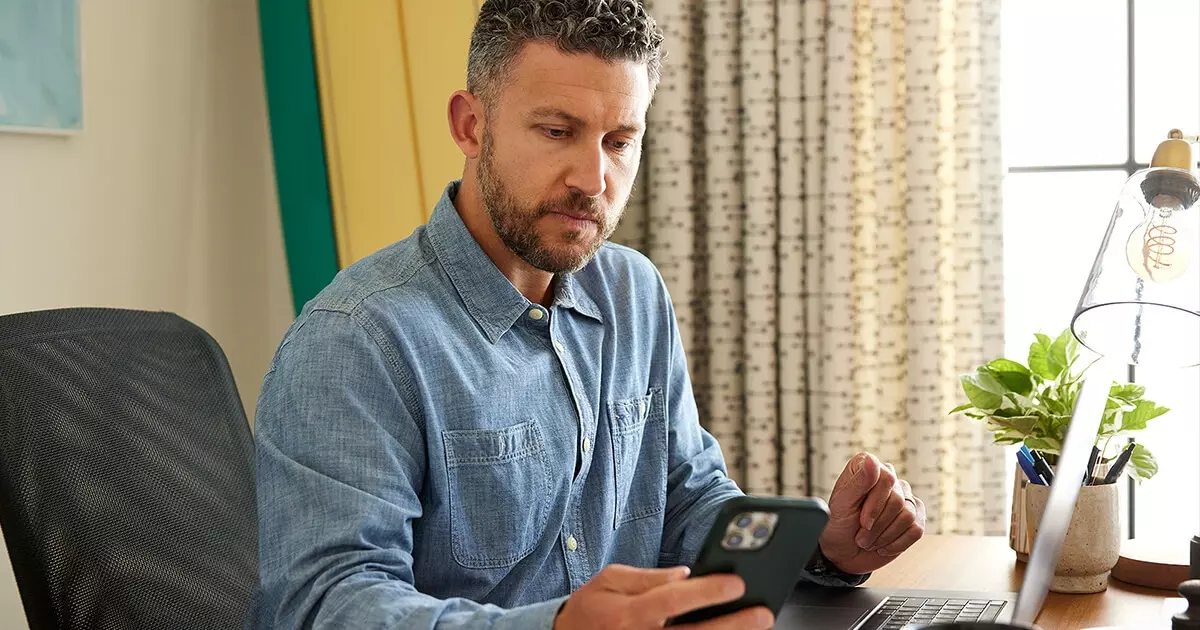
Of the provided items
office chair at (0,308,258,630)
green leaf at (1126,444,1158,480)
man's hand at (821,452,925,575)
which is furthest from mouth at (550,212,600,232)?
green leaf at (1126,444,1158,480)

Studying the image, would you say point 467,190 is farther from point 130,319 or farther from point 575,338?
point 130,319

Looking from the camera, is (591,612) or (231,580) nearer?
(591,612)

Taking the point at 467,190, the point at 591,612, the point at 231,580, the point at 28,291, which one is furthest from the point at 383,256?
the point at 28,291

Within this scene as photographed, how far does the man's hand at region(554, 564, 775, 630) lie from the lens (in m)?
0.81

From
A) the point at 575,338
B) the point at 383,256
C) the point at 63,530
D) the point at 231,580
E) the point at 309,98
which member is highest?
the point at 309,98

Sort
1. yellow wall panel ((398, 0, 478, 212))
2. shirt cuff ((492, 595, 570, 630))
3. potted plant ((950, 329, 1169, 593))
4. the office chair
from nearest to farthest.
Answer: shirt cuff ((492, 595, 570, 630)), the office chair, potted plant ((950, 329, 1169, 593)), yellow wall panel ((398, 0, 478, 212))

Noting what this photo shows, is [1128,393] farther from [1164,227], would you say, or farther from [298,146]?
[298,146]

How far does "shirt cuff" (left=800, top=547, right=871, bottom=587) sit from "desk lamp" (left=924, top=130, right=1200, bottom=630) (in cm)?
25

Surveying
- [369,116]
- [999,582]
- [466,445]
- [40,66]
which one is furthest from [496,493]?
[369,116]

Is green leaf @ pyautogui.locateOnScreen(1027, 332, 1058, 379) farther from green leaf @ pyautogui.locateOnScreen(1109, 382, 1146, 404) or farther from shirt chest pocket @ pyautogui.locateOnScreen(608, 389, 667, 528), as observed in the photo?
shirt chest pocket @ pyautogui.locateOnScreen(608, 389, 667, 528)

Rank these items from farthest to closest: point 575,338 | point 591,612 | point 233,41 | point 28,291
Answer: point 233,41
point 28,291
point 575,338
point 591,612

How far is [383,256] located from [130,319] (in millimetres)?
342

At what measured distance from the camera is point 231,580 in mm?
1362

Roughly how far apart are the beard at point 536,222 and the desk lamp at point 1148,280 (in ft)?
1.62
